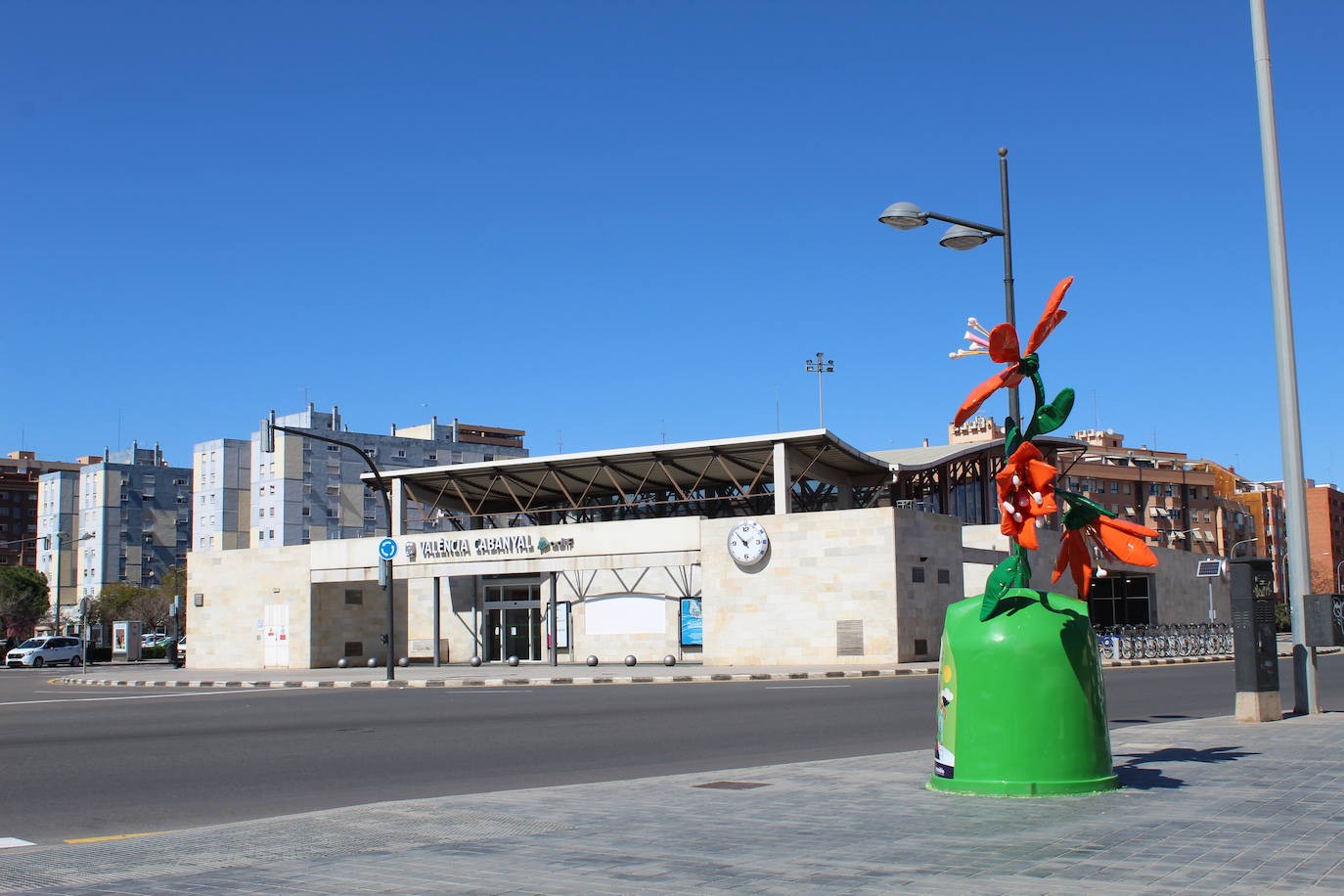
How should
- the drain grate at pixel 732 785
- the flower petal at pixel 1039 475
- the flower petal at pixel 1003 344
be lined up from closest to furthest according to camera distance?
1. the flower petal at pixel 1039 475
2. the flower petal at pixel 1003 344
3. the drain grate at pixel 732 785

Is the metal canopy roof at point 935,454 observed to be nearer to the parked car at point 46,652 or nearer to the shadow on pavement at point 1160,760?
the shadow on pavement at point 1160,760

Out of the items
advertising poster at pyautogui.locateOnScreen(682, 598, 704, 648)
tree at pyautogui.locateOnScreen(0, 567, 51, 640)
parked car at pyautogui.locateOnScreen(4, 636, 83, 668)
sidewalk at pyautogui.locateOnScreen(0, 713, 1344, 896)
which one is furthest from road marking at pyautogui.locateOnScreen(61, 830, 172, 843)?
tree at pyautogui.locateOnScreen(0, 567, 51, 640)

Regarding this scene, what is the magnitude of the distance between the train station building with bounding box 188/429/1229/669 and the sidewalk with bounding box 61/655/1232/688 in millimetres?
1838

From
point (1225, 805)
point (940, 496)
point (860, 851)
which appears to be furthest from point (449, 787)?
point (940, 496)

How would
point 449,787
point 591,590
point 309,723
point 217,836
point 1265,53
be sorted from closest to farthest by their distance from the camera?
1. point 217,836
2. point 449,787
3. point 1265,53
4. point 309,723
5. point 591,590

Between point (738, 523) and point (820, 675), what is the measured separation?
734 cm

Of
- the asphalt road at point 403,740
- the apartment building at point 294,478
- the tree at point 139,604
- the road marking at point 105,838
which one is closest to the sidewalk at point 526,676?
the asphalt road at point 403,740

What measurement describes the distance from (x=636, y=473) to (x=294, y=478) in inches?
3327

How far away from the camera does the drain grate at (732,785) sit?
1027cm

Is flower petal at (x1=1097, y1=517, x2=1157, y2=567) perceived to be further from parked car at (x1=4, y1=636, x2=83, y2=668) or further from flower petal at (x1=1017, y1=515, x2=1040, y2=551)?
parked car at (x1=4, y1=636, x2=83, y2=668)

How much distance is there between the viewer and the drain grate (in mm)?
10266

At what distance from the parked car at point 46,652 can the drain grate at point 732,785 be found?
62748 mm

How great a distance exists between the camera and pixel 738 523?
39.8 m

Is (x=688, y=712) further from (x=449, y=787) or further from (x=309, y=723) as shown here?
(x=449, y=787)
